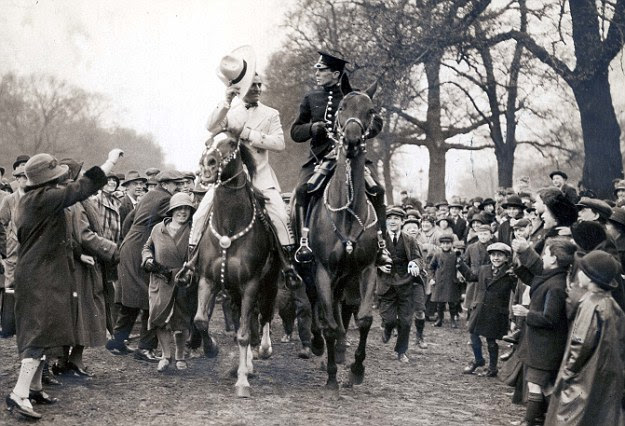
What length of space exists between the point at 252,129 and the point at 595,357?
440 centimetres

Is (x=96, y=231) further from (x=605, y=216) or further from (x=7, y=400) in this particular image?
(x=605, y=216)

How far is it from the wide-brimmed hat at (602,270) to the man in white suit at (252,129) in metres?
3.57

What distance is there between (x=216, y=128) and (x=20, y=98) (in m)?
23.6

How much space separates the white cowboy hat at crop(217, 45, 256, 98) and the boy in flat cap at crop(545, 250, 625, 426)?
4.04 metres

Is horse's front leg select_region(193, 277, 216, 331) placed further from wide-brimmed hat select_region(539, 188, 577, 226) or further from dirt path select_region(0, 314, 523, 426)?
wide-brimmed hat select_region(539, 188, 577, 226)

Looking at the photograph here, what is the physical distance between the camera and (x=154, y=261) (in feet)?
31.0

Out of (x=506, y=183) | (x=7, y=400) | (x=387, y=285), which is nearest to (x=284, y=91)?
(x=506, y=183)

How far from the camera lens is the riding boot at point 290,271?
880cm

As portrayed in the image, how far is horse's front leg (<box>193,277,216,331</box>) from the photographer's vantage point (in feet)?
27.6

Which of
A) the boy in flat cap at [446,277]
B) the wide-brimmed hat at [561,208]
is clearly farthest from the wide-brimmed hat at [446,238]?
the wide-brimmed hat at [561,208]

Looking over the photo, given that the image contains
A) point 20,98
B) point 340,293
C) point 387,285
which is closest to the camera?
point 340,293

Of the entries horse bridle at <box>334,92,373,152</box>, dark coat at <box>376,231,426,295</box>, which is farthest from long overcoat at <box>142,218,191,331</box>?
dark coat at <box>376,231,426,295</box>

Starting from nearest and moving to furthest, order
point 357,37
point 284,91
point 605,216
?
point 605,216, point 357,37, point 284,91

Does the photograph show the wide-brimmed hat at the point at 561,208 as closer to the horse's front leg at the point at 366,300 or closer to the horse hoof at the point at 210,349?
the horse's front leg at the point at 366,300
